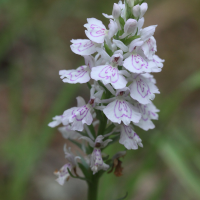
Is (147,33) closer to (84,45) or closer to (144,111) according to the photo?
(84,45)

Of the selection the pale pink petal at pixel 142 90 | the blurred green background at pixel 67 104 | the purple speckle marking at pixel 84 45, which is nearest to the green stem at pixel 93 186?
the pale pink petal at pixel 142 90

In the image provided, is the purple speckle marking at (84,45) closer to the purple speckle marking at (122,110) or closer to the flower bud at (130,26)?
the flower bud at (130,26)

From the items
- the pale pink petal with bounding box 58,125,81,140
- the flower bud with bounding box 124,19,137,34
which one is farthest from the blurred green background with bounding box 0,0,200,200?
the flower bud with bounding box 124,19,137,34

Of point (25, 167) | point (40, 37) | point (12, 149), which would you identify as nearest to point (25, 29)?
point (40, 37)

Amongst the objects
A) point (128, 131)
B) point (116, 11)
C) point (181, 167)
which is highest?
point (116, 11)

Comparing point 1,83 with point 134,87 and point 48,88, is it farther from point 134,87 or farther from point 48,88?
point 134,87

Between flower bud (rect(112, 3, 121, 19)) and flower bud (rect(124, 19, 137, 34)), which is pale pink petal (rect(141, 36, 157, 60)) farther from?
flower bud (rect(112, 3, 121, 19))

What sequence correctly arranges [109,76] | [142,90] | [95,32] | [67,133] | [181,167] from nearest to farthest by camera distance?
[109,76] → [142,90] → [95,32] → [67,133] → [181,167]

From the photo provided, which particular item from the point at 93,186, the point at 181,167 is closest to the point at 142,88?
the point at 93,186
